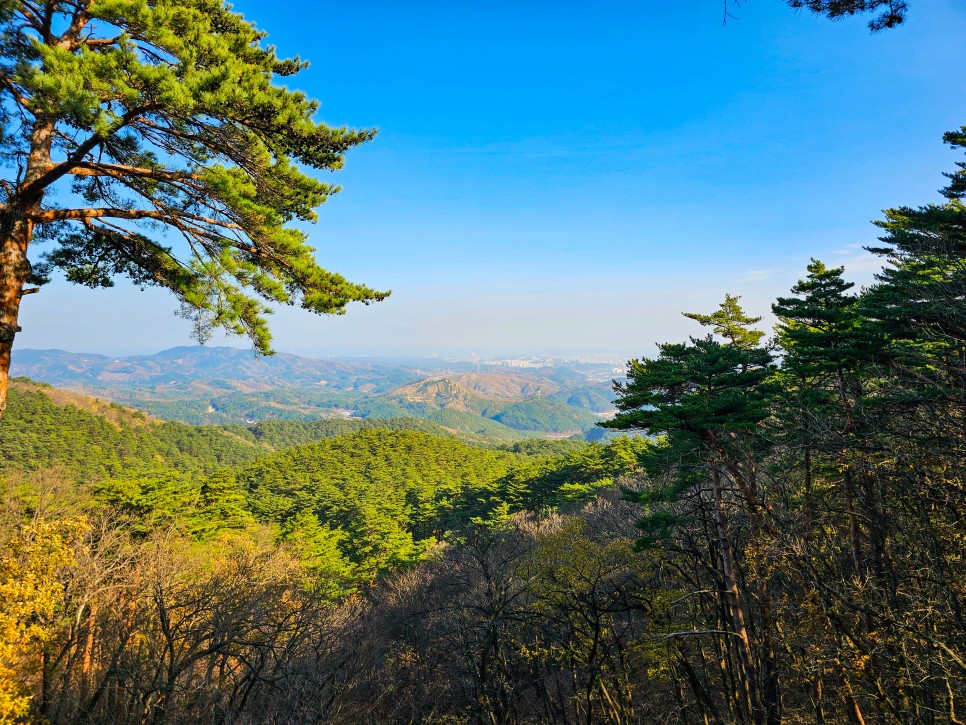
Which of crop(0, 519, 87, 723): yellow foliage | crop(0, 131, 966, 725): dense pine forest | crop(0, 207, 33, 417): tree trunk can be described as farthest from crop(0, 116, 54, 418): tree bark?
crop(0, 131, 966, 725): dense pine forest

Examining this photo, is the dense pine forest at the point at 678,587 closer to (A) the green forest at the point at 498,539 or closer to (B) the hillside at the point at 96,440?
(A) the green forest at the point at 498,539

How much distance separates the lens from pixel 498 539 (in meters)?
28.9

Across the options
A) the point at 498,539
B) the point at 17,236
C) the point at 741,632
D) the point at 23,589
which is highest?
the point at 17,236

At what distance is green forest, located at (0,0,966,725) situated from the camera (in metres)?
5.34

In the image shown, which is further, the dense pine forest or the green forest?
the dense pine forest

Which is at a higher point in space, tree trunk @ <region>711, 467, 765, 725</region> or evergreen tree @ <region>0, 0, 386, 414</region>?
evergreen tree @ <region>0, 0, 386, 414</region>

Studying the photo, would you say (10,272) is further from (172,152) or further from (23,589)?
(23,589)

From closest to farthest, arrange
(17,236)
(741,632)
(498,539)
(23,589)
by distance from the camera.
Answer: (17,236)
(23,589)
(741,632)
(498,539)

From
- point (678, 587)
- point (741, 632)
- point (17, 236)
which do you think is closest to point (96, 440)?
point (17, 236)

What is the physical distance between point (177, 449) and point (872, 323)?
5411 inches

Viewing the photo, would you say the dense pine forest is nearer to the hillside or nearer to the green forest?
the green forest

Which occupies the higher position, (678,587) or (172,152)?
(172,152)

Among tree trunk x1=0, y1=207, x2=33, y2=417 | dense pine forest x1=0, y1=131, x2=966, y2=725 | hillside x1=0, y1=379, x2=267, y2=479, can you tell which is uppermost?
tree trunk x1=0, y1=207, x2=33, y2=417

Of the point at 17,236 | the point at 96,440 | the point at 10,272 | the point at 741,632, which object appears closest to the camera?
the point at 10,272
